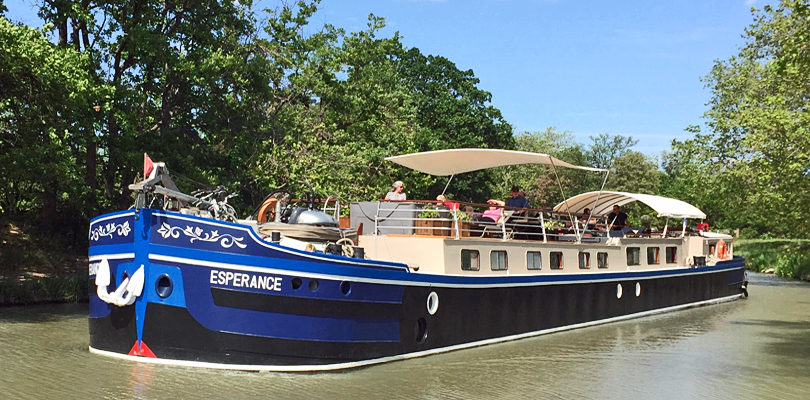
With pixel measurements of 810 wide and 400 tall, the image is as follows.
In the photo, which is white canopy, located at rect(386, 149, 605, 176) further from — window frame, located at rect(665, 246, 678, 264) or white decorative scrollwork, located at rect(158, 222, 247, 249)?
window frame, located at rect(665, 246, 678, 264)

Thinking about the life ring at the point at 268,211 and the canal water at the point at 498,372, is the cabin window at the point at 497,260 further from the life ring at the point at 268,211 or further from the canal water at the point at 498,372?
the life ring at the point at 268,211

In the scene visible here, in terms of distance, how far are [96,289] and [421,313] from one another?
17.8 ft

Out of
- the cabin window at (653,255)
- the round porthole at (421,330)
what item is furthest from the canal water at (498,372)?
A: the cabin window at (653,255)

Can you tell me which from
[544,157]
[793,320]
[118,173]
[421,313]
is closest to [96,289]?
[421,313]

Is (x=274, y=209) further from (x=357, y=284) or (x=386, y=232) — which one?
(x=357, y=284)

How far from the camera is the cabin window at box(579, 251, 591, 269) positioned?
1931 cm

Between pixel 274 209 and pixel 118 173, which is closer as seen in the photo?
pixel 274 209

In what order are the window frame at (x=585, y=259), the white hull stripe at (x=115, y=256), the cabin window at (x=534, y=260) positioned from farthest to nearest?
the window frame at (x=585, y=259), the cabin window at (x=534, y=260), the white hull stripe at (x=115, y=256)

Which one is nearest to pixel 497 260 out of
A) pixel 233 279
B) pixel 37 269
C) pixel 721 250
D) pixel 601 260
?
pixel 601 260

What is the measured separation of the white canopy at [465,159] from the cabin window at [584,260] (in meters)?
2.47

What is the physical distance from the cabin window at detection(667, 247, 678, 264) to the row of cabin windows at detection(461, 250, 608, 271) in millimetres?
4614

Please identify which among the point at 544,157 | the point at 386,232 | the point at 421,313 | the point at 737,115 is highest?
the point at 737,115

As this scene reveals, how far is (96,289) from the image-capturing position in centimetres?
1298

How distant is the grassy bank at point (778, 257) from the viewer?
38594 millimetres
